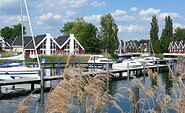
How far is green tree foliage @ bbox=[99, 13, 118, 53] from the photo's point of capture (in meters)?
66.8

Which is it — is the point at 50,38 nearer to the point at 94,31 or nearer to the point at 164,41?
the point at 94,31

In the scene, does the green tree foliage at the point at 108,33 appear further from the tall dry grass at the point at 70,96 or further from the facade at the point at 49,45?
the tall dry grass at the point at 70,96

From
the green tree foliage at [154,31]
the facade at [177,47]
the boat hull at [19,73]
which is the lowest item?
the boat hull at [19,73]

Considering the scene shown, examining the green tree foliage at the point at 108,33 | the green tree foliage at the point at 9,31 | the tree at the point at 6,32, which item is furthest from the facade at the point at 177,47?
the tree at the point at 6,32

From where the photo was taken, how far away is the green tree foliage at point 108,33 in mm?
66850

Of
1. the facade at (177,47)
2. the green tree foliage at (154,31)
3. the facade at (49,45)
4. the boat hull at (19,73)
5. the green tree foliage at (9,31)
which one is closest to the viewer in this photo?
the boat hull at (19,73)

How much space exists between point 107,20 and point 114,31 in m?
3.52

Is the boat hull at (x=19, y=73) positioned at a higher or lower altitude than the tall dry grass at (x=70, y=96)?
lower

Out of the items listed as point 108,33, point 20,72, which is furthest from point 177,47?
point 20,72

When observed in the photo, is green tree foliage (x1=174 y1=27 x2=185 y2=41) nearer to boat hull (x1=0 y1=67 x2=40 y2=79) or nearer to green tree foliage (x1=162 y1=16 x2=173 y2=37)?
green tree foliage (x1=162 y1=16 x2=173 y2=37)

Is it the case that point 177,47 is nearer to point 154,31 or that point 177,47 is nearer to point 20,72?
point 154,31

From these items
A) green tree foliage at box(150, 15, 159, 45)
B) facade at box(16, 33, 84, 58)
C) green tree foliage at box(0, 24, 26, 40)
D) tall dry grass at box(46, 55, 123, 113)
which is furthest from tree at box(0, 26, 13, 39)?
tall dry grass at box(46, 55, 123, 113)

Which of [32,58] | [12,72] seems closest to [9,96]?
[12,72]

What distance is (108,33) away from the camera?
67.6 m
